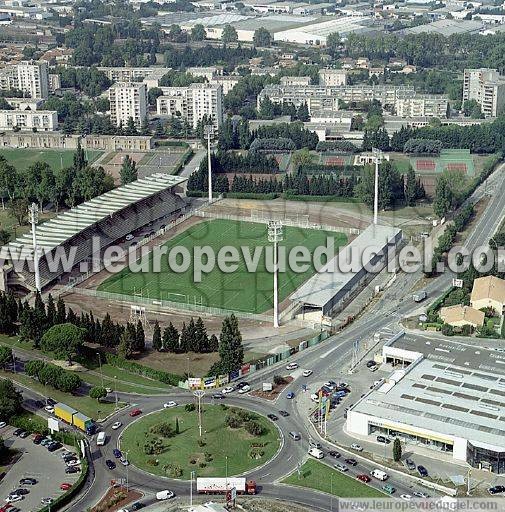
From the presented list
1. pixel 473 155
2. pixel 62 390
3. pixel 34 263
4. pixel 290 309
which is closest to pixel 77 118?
pixel 473 155

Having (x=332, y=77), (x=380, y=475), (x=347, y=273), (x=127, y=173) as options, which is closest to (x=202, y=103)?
(x=127, y=173)

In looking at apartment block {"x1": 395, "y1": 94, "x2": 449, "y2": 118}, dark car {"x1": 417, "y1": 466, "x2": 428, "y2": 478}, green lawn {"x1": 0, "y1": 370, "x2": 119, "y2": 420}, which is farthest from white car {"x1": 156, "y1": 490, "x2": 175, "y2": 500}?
apartment block {"x1": 395, "y1": 94, "x2": 449, "y2": 118}

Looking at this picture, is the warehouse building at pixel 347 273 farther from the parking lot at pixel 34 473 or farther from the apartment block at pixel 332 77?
the apartment block at pixel 332 77

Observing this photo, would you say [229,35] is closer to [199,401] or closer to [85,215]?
[85,215]

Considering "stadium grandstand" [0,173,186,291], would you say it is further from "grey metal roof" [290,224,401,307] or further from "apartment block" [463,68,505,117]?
"apartment block" [463,68,505,117]

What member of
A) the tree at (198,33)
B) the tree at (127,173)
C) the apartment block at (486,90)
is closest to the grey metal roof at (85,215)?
the tree at (127,173)

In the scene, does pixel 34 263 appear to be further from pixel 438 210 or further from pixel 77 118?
pixel 77 118
